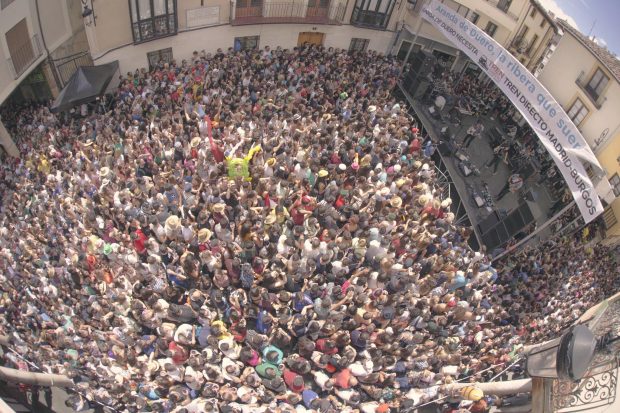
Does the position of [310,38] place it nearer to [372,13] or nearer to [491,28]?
[372,13]

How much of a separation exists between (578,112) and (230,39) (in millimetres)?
15671

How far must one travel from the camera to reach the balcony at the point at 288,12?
20.3 m

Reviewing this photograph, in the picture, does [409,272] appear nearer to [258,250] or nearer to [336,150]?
[258,250]

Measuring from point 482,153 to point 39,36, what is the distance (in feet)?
62.9

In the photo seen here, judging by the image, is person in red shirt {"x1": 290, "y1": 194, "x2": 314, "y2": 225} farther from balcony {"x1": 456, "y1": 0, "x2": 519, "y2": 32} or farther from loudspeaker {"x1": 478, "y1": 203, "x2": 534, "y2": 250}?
balcony {"x1": 456, "y1": 0, "x2": 519, "y2": 32}

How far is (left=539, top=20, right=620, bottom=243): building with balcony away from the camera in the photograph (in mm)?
16688

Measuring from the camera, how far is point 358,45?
24188 mm

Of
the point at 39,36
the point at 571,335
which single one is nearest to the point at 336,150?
the point at 571,335

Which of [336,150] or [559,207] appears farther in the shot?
[559,207]

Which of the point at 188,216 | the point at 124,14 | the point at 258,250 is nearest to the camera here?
the point at 258,250

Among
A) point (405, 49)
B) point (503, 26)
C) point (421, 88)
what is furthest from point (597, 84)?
point (405, 49)

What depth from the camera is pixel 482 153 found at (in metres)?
20.8

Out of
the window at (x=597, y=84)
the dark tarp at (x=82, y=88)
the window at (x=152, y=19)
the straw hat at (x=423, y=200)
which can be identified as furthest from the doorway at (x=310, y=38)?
the straw hat at (x=423, y=200)

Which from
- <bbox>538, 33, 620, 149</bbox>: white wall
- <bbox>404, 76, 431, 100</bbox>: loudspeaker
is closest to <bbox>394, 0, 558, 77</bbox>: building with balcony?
<bbox>404, 76, 431, 100</bbox>: loudspeaker
